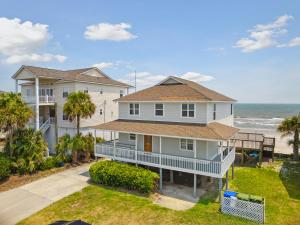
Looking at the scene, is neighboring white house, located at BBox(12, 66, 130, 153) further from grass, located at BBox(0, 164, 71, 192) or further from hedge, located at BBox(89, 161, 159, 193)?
hedge, located at BBox(89, 161, 159, 193)

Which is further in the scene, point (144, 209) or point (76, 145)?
point (76, 145)

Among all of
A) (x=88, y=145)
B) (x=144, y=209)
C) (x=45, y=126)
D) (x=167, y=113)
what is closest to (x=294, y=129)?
(x=167, y=113)

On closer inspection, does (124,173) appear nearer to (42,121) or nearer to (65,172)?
(65,172)

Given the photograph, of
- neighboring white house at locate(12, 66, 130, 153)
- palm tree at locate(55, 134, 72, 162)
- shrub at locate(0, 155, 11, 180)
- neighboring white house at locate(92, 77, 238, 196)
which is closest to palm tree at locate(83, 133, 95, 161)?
palm tree at locate(55, 134, 72, 162)

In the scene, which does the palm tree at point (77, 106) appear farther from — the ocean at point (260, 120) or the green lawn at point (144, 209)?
the ocean at point (260, 120)

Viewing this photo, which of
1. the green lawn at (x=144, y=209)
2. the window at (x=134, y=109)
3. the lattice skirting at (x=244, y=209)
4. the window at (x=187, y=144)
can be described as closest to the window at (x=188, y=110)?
the window at (x=187, y=144)

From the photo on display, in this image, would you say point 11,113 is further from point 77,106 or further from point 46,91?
point 46,91

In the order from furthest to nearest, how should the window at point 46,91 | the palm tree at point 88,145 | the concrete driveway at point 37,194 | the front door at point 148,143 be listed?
the window at point 46,91
the palm tree at point 88,145
the front door at point 148,143
the concrete driveway at point 37,194
